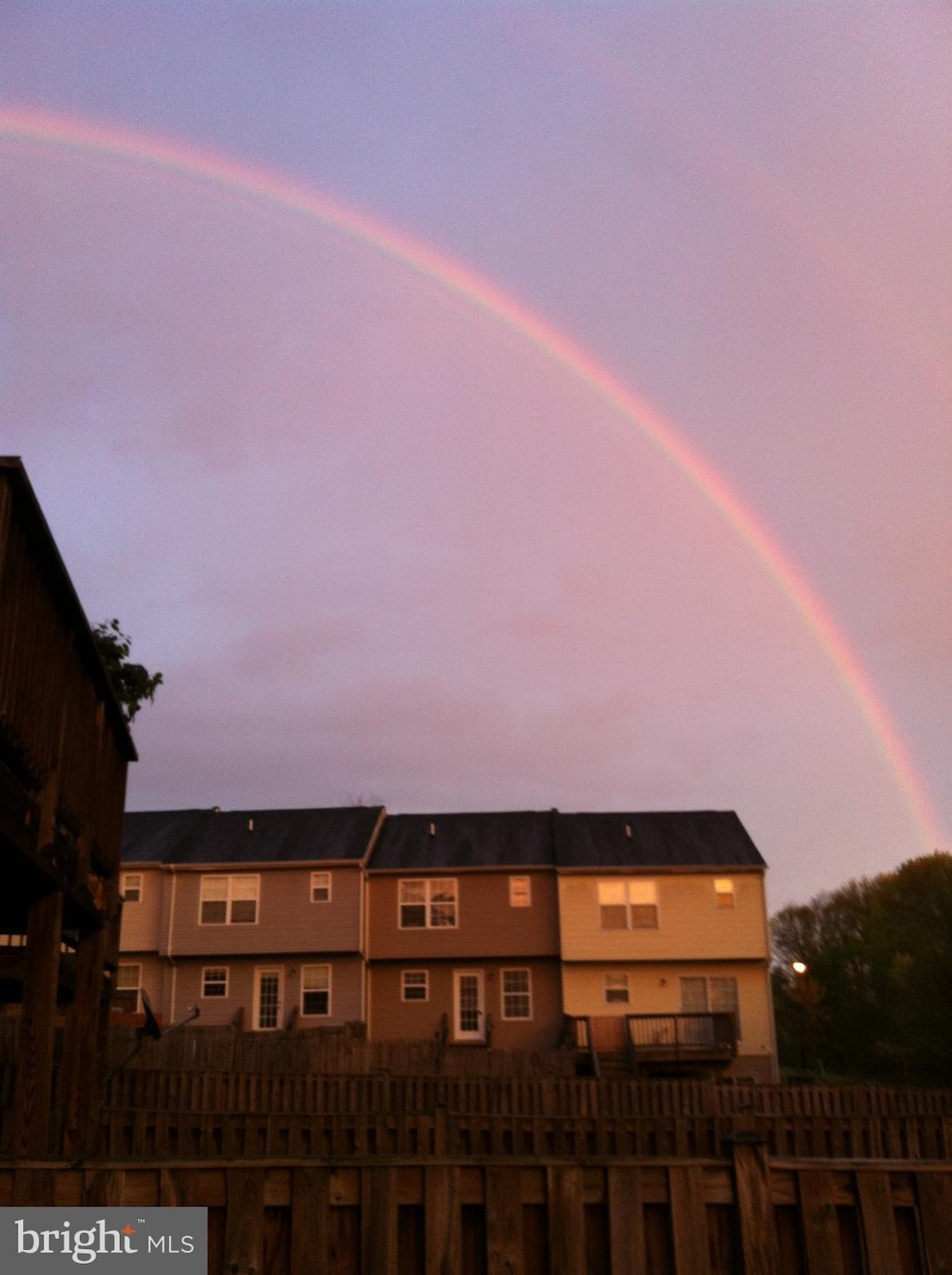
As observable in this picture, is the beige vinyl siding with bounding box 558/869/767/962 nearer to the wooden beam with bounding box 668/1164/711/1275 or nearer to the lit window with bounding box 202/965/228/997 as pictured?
the lit window with bounding box 202/965/228/997

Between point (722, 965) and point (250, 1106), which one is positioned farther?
point (722, 965)

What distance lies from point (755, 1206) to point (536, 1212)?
0.89 meters

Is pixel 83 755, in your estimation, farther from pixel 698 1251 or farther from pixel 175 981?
pixel 175 981

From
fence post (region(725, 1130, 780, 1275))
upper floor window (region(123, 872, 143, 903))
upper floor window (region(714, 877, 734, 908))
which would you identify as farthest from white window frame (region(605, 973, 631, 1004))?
fence post (region(725, 1130, 780, 1275))

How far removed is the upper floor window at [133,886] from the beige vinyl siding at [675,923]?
13191 mm

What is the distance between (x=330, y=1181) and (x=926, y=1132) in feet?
39.0

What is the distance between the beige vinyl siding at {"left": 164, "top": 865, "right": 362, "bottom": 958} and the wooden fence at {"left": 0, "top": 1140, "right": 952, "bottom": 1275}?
34.1 m

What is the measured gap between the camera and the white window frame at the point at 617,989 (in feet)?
125

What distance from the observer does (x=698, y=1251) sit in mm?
5051

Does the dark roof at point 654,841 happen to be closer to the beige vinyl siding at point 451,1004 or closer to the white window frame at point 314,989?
the beige vinyl siding at point 451,1004

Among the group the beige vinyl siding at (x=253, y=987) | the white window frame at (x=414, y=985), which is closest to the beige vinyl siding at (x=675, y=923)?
the white window frame at (x=414, y=985)

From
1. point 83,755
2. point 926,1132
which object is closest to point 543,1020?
point 926,1132

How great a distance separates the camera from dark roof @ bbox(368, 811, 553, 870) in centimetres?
3988

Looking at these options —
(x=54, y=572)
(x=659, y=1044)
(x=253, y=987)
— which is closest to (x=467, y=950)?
(x=253, y=987)
